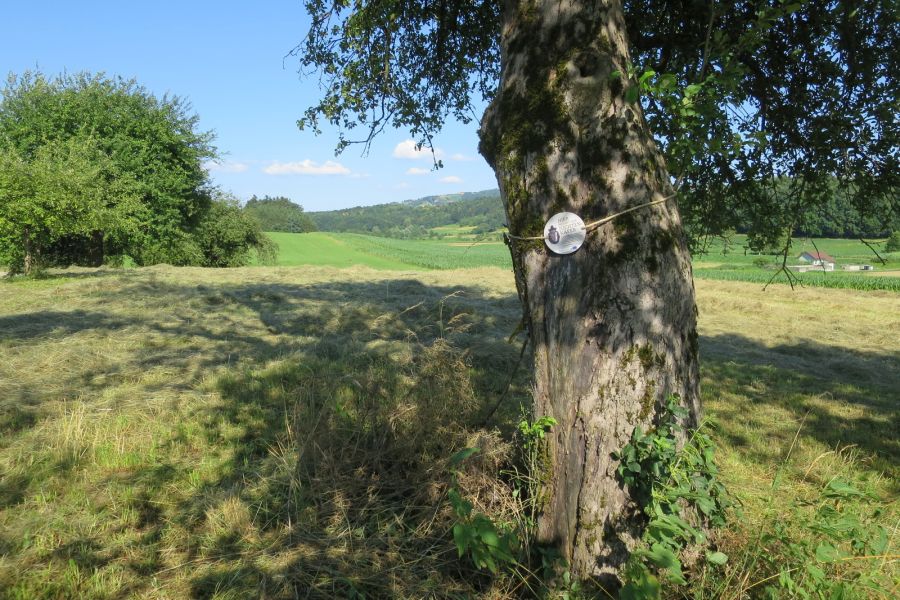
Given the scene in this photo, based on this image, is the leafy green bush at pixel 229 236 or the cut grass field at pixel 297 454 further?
the leafy green bush at pixel 229 236

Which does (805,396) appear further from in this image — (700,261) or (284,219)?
(284,219)

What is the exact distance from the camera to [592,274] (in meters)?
2.76

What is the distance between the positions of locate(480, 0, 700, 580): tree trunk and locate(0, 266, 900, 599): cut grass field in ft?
1.73

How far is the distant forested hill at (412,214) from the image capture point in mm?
66988

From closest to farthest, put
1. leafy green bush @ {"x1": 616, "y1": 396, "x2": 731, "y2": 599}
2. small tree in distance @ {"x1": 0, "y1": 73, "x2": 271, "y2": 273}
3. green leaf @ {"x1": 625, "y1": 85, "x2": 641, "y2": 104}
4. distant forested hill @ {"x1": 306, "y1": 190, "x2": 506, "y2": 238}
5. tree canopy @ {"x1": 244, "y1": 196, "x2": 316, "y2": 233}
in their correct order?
leafy green bush @ {"x1": 616, "y1": 396, "x2": 731, "y2": 599}
green leaf @ {"x1": 625, "y1": 85, "x2": 641, "y2": 104}
small tree in distance @ {"x1": 0, "y1": 73, "x2": 271, "y2": 273}
distant forested hill @ {"x1": 306, "y1": 190, "x2": 506, "y2": 238}
tree canopy @ {"x1": 244, "y1": 196, "x2": 316, "y2": 233}

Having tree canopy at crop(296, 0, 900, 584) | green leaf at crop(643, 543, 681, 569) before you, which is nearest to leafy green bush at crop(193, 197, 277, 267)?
tree canopy at crop(296, 0, 900, 584)

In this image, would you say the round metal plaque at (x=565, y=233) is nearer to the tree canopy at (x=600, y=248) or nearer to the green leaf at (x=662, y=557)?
the tree canopy at (x=600, y=248)

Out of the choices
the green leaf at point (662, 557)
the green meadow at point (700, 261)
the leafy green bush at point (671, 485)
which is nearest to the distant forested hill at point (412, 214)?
the green meadow at point (700, 261)

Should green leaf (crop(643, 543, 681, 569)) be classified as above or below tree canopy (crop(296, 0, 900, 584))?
below

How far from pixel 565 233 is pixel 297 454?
2412 millimetres

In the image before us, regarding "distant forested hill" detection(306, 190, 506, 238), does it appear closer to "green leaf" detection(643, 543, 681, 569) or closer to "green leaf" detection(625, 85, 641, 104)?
"green leaf" detection(625, 85, 641, 104)

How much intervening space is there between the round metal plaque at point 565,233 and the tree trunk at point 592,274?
0.17 ft

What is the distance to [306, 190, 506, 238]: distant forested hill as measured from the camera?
6699cm

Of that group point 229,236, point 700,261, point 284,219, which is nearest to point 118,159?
point 229,236
